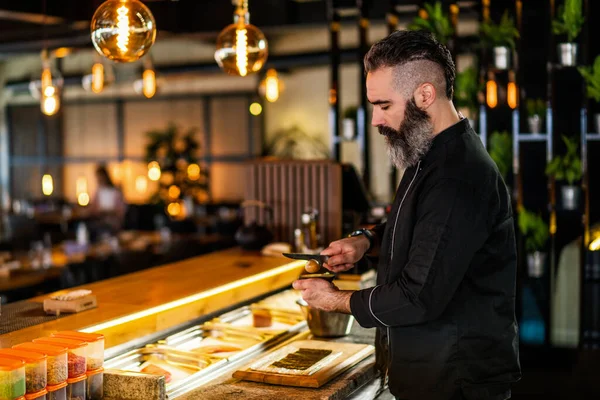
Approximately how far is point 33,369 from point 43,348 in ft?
0.42

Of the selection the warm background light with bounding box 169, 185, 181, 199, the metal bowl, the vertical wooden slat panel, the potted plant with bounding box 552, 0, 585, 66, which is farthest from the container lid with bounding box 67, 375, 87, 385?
the warm background light with bounding box 169, 185, 181, 199

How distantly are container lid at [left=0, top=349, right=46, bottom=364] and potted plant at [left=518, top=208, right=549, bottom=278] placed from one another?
4678 millimetres

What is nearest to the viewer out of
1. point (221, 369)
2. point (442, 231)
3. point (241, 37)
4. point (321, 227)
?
point (442, 231)

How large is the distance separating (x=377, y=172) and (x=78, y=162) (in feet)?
22.6

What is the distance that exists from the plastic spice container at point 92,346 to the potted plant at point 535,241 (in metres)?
4.41

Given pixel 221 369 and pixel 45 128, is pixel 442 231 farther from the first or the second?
pixel 45 128

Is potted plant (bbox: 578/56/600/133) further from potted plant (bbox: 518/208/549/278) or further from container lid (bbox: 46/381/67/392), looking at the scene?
container lid (bbox: 46/381/67/392)

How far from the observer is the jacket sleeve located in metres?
2.17

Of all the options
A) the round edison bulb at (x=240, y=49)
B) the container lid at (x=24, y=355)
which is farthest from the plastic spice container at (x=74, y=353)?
the round edison bulb at (x=240, y=49)

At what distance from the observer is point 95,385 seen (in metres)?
2.54

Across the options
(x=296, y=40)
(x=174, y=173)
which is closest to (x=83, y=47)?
(x=174, y=173)

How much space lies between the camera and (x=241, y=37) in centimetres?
377

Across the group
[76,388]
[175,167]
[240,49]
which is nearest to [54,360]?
[76,388]

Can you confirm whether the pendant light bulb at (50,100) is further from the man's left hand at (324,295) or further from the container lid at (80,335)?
the man's left hand at (324,295)
